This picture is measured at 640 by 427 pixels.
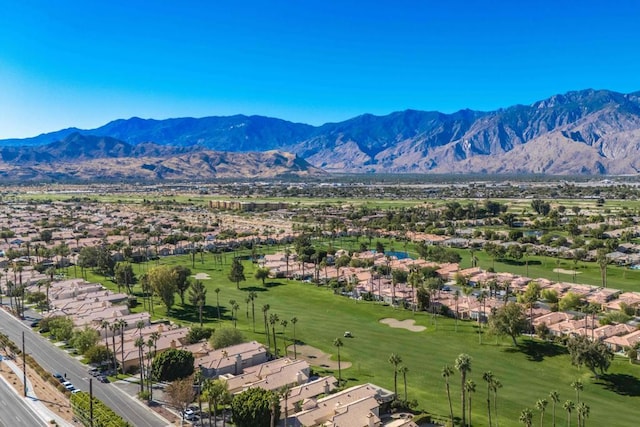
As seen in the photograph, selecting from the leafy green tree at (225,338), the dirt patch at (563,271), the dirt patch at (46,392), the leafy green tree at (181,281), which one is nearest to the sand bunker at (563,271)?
the dirt patch at (563,271)

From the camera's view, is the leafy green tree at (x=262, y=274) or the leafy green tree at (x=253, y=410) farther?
the leafy green tree at (x=262, y=274)

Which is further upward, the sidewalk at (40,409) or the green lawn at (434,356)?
the sidewalk at (40,409)

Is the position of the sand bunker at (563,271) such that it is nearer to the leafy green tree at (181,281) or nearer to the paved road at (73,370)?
the leafy green tree at (181,281)

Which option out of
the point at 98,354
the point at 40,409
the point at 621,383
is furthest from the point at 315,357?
the point at 621,383

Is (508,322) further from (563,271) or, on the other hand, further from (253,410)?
(563,271)

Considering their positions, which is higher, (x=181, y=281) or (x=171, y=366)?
(x=181, y=281)

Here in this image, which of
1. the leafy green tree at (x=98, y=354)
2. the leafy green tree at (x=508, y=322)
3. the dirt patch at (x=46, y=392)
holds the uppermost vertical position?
the leafy green tree at (x=508, y=322)

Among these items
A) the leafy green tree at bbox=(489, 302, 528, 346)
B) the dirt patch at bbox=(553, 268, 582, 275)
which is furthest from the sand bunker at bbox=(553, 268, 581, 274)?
the leafy green tree at bbox=(489, 302, 528, 346)
